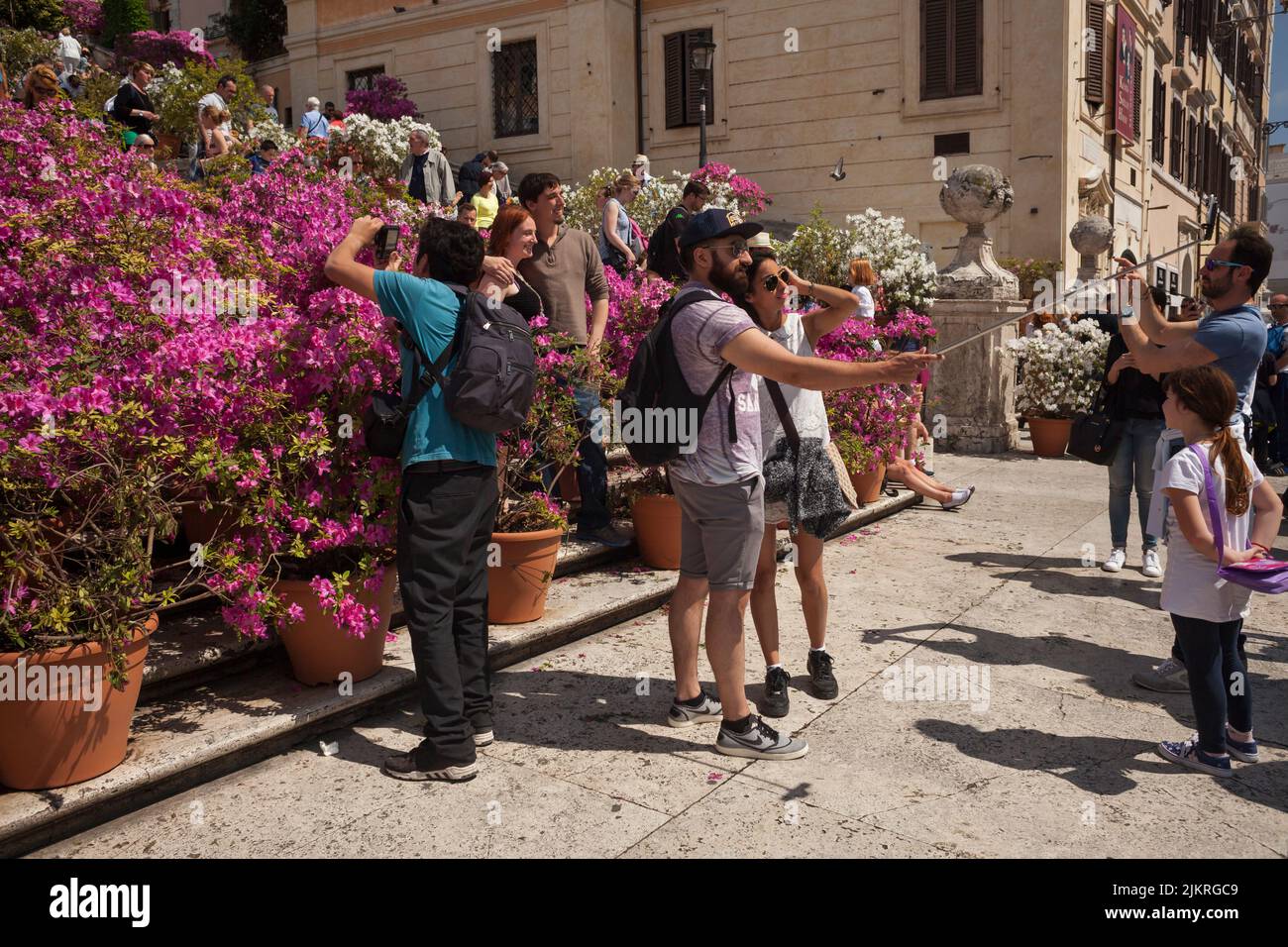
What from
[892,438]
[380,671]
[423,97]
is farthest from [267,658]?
[423,97]

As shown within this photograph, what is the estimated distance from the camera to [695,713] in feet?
13.3

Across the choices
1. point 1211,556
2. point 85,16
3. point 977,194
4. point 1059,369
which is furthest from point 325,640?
point 85,16

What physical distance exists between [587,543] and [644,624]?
0.76 meters

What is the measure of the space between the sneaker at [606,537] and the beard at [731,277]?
2.46 metres

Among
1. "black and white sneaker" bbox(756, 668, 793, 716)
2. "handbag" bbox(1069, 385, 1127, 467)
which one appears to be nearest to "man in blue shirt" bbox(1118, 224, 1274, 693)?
"black and white sneaker" bbox(756, 668, 793, 716)

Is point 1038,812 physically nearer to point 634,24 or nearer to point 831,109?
point 831,109

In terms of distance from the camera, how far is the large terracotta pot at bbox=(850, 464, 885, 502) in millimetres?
7723

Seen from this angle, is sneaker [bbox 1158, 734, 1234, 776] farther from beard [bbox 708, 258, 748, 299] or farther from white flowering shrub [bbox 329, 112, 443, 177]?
white flowering shrub [bbox 329, 112, 443, 177]

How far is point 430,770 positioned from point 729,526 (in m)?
1.33

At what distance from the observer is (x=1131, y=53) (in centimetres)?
2008

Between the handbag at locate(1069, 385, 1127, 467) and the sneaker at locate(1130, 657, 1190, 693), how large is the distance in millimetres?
2013

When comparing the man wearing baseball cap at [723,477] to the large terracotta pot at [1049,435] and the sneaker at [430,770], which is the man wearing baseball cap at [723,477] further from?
the large terracotta pot at [1049,435]

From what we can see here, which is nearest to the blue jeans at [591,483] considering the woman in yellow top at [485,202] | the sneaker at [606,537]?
the sneaker at [606,537]

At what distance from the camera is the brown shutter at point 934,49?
17578mm
